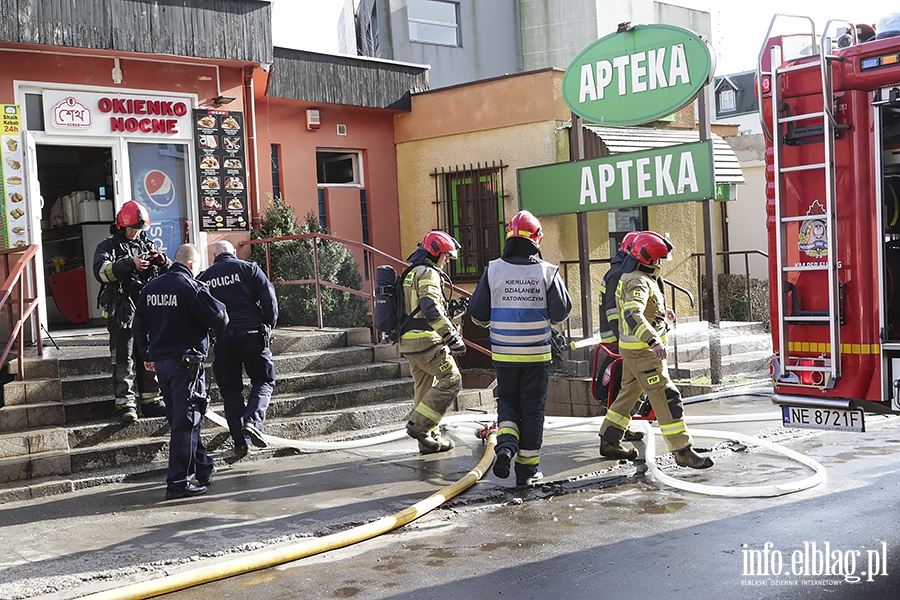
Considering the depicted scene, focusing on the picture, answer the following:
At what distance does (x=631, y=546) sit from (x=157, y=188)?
852cm

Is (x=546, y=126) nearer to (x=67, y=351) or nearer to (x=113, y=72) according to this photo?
(x=113, y=72)

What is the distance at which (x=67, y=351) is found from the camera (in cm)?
966

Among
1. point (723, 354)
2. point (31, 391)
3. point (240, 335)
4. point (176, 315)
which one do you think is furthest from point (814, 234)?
point (723, 354)

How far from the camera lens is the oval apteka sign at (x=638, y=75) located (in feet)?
36.5

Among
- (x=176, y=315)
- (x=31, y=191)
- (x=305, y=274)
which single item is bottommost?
(x=176, y=315)

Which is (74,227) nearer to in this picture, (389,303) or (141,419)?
(141,419)

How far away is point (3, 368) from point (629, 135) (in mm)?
9838

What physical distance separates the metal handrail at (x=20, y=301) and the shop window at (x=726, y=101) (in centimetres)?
4524

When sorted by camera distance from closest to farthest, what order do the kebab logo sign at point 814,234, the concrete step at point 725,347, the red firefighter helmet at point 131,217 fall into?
the kebab logo sign at point 814,234
the red firefighter helmet at point 131,217
the concrete step at point 725,347

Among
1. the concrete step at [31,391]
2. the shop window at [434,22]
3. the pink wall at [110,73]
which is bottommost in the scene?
the concrete step at [31,391]

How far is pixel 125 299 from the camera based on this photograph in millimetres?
8492

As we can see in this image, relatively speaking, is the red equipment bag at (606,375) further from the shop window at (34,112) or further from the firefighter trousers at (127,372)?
the shop window at (34,112)

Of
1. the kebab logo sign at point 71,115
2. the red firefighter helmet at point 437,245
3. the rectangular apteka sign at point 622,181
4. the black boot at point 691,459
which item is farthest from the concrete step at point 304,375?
the black boot at point 691,459

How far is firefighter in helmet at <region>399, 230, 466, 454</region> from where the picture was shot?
8.22 metres
